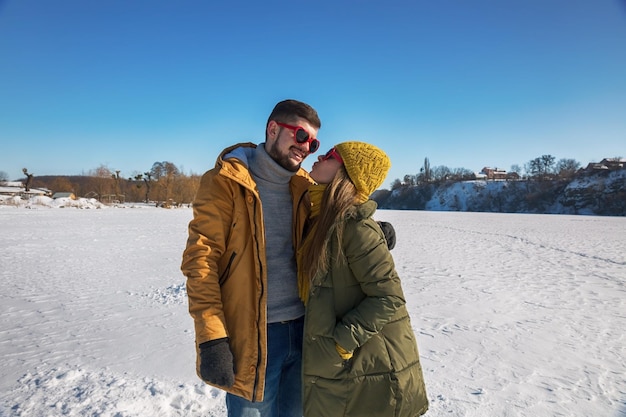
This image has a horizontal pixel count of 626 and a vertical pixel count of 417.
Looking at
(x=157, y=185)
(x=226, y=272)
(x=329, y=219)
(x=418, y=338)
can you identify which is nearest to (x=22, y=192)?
(x=157, y=185)

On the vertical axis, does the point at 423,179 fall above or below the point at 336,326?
above

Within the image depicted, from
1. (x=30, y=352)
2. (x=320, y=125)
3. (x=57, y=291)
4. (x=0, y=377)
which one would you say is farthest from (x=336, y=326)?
(x=57, y=291)

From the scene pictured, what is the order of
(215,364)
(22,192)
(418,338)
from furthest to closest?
(22,192), (418,338), (215,364)

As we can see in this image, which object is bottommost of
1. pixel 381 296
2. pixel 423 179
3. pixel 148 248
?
pixel 148 248

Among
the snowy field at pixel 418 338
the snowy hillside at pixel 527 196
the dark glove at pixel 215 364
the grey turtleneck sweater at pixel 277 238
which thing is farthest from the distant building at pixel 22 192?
the snowy hillside at pixel 527 196

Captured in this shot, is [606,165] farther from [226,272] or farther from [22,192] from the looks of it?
[22,192]

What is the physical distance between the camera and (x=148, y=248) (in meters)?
10.6

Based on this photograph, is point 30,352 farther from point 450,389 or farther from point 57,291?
point 450,389

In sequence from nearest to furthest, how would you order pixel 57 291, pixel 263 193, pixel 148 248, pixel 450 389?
pixel 263 193, pixel 450 389, pixel 57 291, pixel 148 248

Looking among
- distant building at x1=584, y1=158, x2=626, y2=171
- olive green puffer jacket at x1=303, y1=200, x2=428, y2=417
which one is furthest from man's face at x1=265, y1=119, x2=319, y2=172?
distant building at x1=584, y1=158, x2=626, y2=171

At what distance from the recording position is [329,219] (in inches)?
58.5

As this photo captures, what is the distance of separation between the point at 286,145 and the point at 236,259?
1.78 feet

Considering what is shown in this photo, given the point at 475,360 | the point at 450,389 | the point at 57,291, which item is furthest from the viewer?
the point at 57,291

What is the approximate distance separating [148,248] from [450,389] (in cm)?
977
